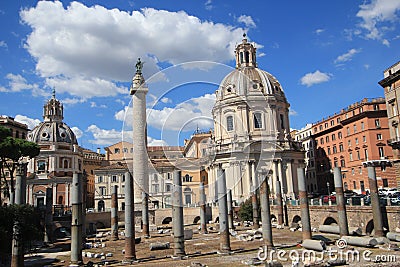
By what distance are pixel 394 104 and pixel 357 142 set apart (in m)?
15.6

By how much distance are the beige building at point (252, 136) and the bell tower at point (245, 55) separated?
1.73 m

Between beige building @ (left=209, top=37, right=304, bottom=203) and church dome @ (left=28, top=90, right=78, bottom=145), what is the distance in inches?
940

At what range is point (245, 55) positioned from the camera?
212ft

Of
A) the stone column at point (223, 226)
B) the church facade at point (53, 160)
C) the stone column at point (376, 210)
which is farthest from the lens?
the church facade at point (53, 160)

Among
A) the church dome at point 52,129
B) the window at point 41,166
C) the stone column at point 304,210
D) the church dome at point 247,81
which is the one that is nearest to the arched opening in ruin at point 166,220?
the church dome at point 247,81

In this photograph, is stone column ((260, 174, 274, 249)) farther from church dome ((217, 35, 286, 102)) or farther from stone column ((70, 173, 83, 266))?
church dome ((217, 35, 286, 102))

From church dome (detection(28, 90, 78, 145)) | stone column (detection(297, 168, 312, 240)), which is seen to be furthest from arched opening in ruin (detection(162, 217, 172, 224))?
stone column (detection(297, 168, 312, 240))

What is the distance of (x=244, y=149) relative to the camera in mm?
53031

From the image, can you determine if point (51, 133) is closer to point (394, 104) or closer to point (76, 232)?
point (76, 232)

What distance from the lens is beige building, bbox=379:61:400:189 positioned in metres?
36.8

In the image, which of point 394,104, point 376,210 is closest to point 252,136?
point 394,104

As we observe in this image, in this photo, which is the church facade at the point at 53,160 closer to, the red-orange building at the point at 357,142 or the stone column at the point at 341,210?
the red-orange building at the point at 357,142

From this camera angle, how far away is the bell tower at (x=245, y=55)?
64062mm

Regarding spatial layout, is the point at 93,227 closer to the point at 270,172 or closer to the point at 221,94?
the point at 270,172
